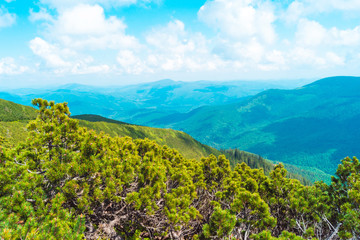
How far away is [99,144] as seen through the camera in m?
15.0

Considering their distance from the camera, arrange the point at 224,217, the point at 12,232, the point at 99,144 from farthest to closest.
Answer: the point at 99,144
the point at 224,217
the point at 12,232

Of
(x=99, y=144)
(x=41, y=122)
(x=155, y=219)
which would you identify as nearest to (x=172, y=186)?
(x=155, y=219)

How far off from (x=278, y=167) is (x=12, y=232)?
22.8 m

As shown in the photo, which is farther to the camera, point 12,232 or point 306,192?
point 306,192

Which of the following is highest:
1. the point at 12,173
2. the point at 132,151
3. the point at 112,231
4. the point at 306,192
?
the point at 12,173

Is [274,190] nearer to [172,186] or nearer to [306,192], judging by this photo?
[306,192]

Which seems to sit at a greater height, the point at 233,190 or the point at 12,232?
the point at 12,232

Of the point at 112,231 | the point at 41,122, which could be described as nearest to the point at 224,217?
the point at 112,231

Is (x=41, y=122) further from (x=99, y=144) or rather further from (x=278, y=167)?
(x=278, y=167)

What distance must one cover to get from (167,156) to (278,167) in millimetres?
13773

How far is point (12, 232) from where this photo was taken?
7.57 m

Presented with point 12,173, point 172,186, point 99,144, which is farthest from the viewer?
point 172,186

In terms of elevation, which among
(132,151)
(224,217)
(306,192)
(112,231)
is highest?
(132,151)

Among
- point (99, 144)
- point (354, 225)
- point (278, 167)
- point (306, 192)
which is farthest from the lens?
point (278, 167)
